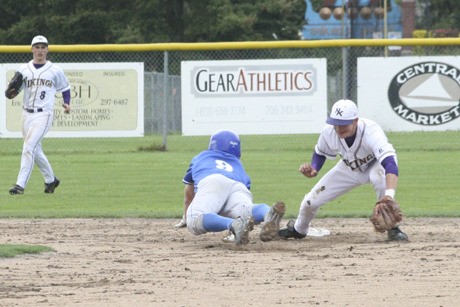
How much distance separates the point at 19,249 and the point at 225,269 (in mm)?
1986

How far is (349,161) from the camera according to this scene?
1027cm

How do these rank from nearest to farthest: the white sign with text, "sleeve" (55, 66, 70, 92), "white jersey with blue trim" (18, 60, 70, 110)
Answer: "white jersey with blue trim" (18, 60, 70, 110)
"sleeve" (55, 66, 70, 92)
the white sign with text

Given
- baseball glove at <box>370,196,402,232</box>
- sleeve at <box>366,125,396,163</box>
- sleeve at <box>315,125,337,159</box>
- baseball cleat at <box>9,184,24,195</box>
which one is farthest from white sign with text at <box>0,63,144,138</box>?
baseball glove at <box>370,196,402,232</box>

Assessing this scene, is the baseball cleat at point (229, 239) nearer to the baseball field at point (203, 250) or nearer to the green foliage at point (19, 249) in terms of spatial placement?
the baseball field at point (203, 250)

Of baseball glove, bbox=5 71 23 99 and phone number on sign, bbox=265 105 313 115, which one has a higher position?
baseball glove, bbox=5 71 23 99

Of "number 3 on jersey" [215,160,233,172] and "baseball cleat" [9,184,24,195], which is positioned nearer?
"number 3 on jersey" [215,160,233,172]

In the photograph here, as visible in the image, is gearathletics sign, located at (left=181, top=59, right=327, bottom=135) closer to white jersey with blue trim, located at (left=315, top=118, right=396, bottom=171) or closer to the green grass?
the green grass

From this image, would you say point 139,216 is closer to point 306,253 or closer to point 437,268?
point 306,253

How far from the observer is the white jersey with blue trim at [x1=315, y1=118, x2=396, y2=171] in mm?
9875

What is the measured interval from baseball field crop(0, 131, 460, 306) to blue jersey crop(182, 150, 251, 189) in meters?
0.58

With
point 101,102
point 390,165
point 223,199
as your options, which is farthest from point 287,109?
point 390,165

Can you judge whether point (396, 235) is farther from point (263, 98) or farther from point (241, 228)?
point (263, 98)

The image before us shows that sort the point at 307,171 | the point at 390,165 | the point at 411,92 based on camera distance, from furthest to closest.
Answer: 1. the point at 411,92
2. the point at 307,171
3. the point at 390,165

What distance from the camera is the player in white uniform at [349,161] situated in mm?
9797
